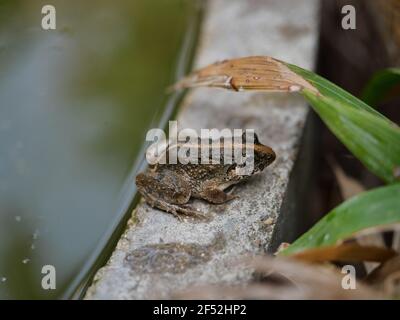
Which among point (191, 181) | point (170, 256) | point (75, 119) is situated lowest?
point (170, 256)

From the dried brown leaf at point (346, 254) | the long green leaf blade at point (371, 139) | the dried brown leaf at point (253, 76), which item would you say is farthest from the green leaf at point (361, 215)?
the dried brown leaf at point (253, 76)

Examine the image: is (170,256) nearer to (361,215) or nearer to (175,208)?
(175,208)

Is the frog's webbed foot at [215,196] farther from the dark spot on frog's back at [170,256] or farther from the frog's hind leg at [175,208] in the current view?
the dark spot on frog's back at [170,256]

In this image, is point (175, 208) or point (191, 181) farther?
point (191, 181)

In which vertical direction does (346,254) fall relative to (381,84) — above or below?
below

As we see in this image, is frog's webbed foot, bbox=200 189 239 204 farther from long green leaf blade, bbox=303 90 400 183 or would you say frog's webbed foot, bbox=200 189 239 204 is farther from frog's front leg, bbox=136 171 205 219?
long green leaf blade, bbox=303 90 400 183

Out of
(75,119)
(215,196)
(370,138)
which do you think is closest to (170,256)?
(215,196)
